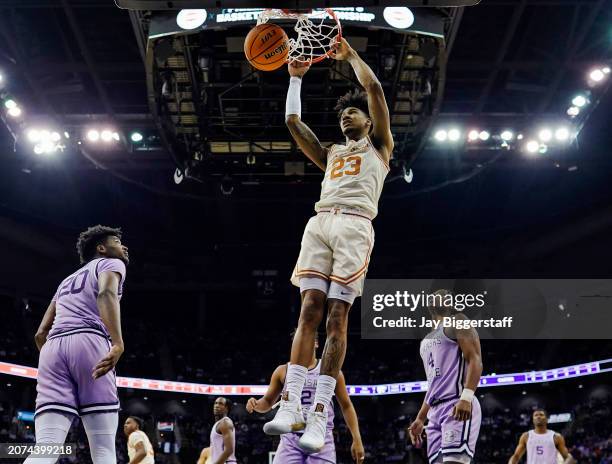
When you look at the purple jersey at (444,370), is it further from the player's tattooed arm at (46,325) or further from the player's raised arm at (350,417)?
the player's tattooed arm at (46,325)

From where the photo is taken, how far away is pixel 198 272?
31.1 metres

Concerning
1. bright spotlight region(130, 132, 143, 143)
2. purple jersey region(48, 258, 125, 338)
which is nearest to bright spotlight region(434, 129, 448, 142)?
bright spotlight region(130, 132, 143, 143)

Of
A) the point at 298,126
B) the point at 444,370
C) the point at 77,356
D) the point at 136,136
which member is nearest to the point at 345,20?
the point at 298,126

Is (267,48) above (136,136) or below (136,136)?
below

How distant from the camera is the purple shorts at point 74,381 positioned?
4324mm

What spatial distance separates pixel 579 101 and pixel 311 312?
44.9ft

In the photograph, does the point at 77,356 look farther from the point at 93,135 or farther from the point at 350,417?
the point at 93,135

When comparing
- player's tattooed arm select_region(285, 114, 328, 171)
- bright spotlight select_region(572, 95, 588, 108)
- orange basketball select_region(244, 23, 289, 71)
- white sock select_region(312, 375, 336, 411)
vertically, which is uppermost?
bright spotlight select_region(572, 95, 588, 108)

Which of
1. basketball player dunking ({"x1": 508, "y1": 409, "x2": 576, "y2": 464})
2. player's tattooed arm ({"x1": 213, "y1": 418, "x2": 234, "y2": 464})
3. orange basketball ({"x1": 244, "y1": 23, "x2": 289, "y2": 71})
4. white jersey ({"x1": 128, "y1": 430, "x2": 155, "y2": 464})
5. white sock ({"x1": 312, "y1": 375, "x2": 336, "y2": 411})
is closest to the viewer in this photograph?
white sock ({"x1": 312, "y1": 375, "x2": 336, "y2": 411})

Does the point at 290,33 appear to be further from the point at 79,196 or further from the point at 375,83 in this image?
the point at 79,196

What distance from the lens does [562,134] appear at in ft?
54.7

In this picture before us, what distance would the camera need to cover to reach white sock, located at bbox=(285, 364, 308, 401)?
409 centimetres

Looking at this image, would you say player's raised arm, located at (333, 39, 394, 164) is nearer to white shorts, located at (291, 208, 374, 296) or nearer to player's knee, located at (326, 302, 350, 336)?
white shorts, located at (291, 208, 374, 296)

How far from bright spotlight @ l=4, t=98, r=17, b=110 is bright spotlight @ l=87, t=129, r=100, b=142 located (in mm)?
1764
